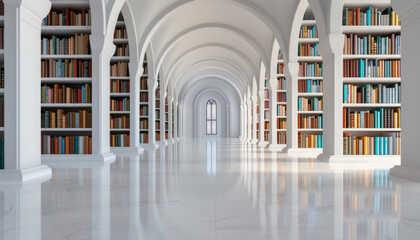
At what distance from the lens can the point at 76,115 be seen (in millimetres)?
8031

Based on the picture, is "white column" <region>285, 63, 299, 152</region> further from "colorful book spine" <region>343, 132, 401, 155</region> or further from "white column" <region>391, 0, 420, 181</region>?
"white column" <region>391, 0, 420, 181</region>

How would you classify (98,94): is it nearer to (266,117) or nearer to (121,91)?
(121,91)

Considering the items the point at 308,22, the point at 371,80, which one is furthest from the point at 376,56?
the point at 308,22

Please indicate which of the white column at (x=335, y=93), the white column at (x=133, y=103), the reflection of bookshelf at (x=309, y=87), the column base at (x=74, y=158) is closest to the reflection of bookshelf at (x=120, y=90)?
the white column at (x=133, y=103)

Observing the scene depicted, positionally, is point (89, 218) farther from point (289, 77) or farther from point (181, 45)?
point (181, 45)

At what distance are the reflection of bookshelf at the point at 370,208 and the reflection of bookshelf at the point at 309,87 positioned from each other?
5757mm

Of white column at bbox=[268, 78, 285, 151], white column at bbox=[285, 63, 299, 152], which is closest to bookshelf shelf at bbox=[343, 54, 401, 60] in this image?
white column at bbox=[285, 63, 299, 152]

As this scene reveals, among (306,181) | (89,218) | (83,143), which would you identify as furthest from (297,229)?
(83,143)

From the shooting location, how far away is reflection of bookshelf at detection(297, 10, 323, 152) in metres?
10.8

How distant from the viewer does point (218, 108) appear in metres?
39.9

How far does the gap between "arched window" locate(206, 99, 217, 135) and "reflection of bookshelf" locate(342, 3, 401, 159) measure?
102ft

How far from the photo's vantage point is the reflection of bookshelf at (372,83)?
808 cm

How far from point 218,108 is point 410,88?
34.7m

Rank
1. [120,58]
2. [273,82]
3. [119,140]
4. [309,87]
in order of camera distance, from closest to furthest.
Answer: [309,87] → [119,140] → [120,58] → [273,82]
